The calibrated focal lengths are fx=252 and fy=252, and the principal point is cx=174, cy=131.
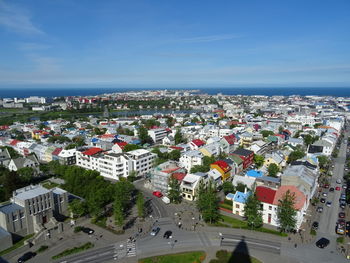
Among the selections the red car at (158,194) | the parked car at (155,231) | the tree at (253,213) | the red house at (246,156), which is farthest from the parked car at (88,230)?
the red house at (246,156)

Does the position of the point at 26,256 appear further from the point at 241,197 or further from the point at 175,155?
the point at 175,155

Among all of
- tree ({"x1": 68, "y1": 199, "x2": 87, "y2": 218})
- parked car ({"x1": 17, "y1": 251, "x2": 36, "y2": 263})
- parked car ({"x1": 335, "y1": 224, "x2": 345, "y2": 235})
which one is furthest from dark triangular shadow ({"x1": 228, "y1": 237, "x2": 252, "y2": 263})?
parked car ({"x1": 17, "y1": 251, "x2": 36, "y2": 263})

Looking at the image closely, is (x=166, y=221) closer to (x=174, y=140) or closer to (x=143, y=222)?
(x=143, y=222)

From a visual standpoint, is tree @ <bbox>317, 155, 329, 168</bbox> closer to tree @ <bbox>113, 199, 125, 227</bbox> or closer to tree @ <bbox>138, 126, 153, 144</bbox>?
tree @ <bbox>113, 199, 125, 227</bbox>

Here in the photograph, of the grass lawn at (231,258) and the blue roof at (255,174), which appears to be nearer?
the grass lawn at (231,258)

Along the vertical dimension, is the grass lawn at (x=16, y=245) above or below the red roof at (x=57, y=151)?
below

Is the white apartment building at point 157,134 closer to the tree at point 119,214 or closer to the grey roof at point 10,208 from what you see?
the tree at point 119,214

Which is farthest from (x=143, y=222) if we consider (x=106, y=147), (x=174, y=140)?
(x=174, y=140)
